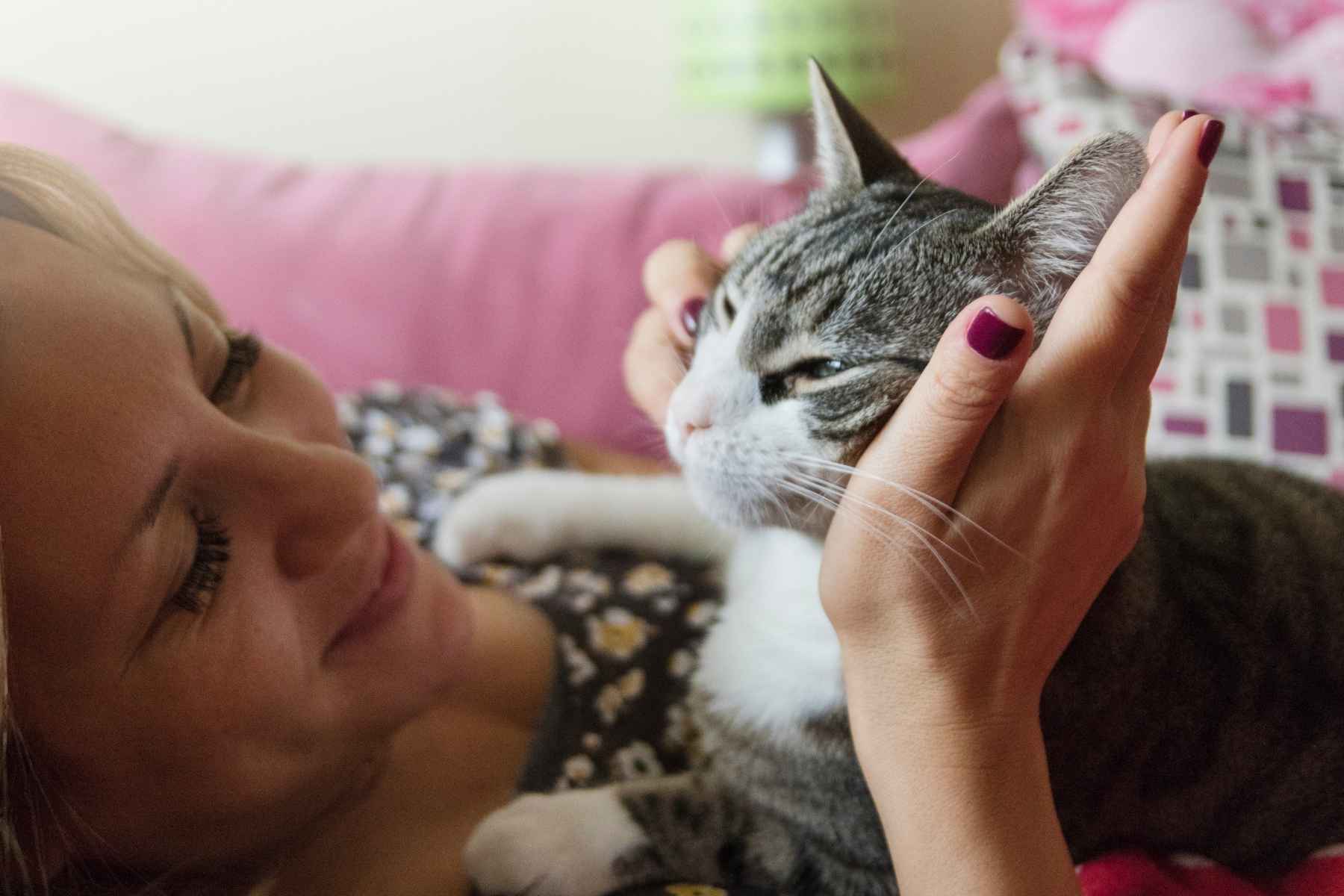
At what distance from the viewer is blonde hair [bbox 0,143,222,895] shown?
1.83 ft

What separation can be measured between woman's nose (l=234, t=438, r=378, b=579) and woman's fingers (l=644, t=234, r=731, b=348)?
30 centimetres

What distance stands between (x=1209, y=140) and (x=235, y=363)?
68 centimetres

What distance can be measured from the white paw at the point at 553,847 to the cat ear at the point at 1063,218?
19.7 inches

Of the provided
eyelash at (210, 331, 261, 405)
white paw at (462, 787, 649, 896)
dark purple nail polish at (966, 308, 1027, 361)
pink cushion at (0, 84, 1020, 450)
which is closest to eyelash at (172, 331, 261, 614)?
eyelash at (210, 331, 261, 405)

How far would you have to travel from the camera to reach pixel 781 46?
1869 mm

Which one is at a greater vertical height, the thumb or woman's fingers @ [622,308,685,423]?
the thumb

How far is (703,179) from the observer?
1546mm

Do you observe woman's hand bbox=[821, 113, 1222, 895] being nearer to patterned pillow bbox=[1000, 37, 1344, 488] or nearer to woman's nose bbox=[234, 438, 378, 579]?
woman's nose bbox=[234, 438, 378, 579]

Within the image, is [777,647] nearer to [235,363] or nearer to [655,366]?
[655,366]

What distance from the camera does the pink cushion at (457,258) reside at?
142cm

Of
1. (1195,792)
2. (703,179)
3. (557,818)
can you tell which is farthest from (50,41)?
(1195,792)

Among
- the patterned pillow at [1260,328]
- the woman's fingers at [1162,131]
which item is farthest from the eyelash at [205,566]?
the patterned pillow at [1260,328]

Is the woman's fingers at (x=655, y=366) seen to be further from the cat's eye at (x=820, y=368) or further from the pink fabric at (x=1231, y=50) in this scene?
the pink fabric at (x=1231, y=50)

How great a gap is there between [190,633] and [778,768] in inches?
17.8
